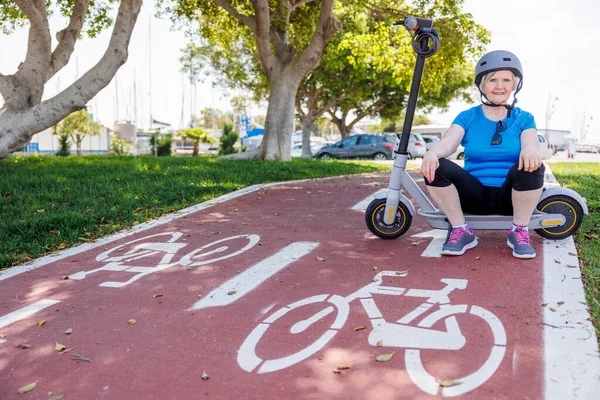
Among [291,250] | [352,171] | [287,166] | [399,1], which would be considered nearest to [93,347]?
[291,250]

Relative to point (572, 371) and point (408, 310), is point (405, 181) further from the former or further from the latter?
point (572, 371)

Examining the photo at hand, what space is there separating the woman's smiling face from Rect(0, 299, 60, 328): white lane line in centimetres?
390

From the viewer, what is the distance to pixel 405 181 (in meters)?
5.30

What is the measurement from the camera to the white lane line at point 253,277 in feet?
13.2

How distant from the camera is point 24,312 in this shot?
13.0ft

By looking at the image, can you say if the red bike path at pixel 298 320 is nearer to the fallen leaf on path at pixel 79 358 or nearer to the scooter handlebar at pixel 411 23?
the fallen leaf on path at pixel 79 358

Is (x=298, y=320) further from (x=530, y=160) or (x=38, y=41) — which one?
(x=38, y=41)

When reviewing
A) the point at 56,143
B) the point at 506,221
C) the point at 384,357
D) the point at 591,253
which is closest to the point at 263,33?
the point at 506,221

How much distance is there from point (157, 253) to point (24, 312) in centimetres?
163

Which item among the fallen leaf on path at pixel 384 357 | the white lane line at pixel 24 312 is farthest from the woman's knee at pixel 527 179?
the white lane line at pixel 24 312

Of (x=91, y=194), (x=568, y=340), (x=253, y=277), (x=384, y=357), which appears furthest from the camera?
(x=91, y=194)

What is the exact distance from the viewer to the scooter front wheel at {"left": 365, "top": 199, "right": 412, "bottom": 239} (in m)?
5.50

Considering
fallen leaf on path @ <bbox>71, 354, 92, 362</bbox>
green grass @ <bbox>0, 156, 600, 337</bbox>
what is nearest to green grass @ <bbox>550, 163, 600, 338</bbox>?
green grass @ <bbox>0, 156, 600, 337</bbox>

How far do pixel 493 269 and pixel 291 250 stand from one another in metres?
1.87
